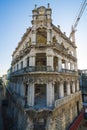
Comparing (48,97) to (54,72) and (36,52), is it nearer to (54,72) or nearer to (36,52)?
(54,72)

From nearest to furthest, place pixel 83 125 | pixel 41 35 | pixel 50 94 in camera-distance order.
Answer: pixel 50 94, pixel 41 35, pixel 83 125

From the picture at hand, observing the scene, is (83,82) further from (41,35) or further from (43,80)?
(43,80)

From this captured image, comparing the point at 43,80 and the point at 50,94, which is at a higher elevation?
the point at 43,80

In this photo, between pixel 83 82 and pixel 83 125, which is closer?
pixel 83 125

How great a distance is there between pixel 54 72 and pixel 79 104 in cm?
1745

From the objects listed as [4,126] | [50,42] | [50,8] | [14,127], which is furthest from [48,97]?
[50,8]

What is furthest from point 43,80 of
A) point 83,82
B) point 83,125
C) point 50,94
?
point 83,82

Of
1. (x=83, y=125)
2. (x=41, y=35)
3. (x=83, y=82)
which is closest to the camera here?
(x=41, y=35)

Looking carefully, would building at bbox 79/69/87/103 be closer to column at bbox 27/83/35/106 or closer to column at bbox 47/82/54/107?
column at bbox 47/82/54/107

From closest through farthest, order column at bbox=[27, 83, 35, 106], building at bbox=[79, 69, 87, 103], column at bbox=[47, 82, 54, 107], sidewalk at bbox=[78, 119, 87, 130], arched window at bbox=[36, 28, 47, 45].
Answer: column at bbox=[47, 82, 54, 107], column at bbox=[27, 83, 35, 106], arched window at bbox=[36, 28, 47, 45], sidewalk at bbox=[78, 119, 87, 130], building at bbox=[79, 69, 87, 103]

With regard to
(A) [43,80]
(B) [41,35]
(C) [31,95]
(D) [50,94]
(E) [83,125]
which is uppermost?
(B) [41,35]

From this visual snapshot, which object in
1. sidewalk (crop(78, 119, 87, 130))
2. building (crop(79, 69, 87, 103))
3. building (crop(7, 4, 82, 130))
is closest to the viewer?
building (crop(7, 4, 82, 130))

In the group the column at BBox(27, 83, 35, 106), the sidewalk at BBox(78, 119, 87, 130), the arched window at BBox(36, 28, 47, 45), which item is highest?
the arched window at BBox(36, 28, 47, 45)

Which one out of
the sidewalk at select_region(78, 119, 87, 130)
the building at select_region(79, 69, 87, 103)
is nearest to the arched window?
the sidewalk at select_region(78, 119, 87, 130)
